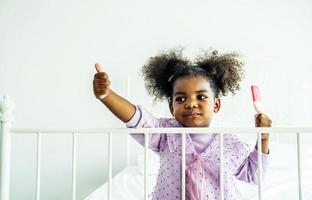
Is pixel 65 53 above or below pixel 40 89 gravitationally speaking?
above

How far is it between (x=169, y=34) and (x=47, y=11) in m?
0.75

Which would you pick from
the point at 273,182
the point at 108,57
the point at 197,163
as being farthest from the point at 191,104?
the point at 108,57

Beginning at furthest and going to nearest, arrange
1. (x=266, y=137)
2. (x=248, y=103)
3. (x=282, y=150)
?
(x=248, y=103)
(x=282, y=150)
(x=266, y=137)

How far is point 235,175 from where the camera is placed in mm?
1075

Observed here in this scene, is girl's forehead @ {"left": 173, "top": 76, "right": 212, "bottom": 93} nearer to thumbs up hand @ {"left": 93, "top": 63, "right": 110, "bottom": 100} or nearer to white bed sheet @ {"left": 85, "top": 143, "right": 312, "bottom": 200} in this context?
thumbs up hand @ {"left": 93, "top": 63, "right": 110, "bottom": 100}

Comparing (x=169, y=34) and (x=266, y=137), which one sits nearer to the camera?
(x=266, y=137)

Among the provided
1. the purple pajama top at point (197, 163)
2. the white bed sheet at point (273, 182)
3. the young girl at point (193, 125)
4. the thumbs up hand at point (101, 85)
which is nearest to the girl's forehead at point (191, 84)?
the young girl at point (193, 125)

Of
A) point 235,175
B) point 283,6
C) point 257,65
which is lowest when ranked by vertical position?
point 235,175

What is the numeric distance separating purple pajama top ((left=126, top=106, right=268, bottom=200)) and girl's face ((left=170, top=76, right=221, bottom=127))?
43 mm

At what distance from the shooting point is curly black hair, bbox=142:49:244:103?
1.19 metres

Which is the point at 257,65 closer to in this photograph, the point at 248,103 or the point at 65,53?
the point at 248,103

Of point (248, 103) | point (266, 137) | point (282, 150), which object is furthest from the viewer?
point (248, 103)

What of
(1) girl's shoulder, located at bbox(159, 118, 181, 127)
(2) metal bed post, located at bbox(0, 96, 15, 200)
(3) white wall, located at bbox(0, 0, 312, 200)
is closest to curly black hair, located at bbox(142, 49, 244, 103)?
(1) girl's shoulder, located at bbox(159, 118, 181, 127)

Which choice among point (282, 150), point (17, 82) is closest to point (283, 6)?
point (282, 150)
